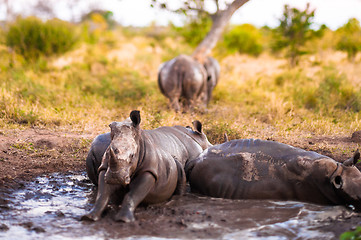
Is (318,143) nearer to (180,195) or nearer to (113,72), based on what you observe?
(180,195)

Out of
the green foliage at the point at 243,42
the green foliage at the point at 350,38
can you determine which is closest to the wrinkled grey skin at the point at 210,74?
the green foliage at the point at 350,38

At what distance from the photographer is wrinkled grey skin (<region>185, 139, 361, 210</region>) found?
493 cm

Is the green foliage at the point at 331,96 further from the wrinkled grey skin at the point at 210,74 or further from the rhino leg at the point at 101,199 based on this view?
the rhino leg at the point at 101,199

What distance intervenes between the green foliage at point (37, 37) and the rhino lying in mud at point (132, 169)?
1019cm

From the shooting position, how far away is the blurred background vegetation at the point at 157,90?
29.0ft

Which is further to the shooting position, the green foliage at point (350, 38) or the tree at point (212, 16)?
the green foliage at point (350, 38)

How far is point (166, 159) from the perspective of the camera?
16.6ft

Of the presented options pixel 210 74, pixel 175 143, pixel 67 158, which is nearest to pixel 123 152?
pixel 175 143

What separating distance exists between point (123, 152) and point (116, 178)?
0.26m

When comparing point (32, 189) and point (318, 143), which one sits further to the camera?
point (318, 143)

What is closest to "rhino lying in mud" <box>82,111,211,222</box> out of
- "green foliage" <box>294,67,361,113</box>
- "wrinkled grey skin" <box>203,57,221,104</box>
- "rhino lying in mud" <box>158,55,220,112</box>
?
"rhino lying in mud" <box>158,55,220,112</box>

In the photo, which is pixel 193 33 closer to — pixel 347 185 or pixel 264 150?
pixel 264 150

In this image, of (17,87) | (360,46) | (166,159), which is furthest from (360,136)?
(360,46)

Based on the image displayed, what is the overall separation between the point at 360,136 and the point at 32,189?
5.45 m
